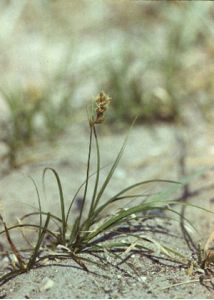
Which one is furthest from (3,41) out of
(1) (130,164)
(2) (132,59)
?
(1) (130,164)

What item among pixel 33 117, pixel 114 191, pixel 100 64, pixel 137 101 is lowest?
pixel 114 191

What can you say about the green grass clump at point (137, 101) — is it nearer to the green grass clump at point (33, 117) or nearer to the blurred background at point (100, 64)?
the blurred background at point (100, 64)

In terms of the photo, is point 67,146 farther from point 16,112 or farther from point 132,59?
point 132,59

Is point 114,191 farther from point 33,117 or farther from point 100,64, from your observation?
point 100,64

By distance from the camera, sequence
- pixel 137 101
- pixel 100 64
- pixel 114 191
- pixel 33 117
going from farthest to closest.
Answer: pixel 100 64 → pixel 137 101 → pixel 33 117 → pixel 114 191

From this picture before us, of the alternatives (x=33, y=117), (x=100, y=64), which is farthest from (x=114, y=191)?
(x=100, y=64)

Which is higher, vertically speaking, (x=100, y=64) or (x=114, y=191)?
(x=100, y=64)
